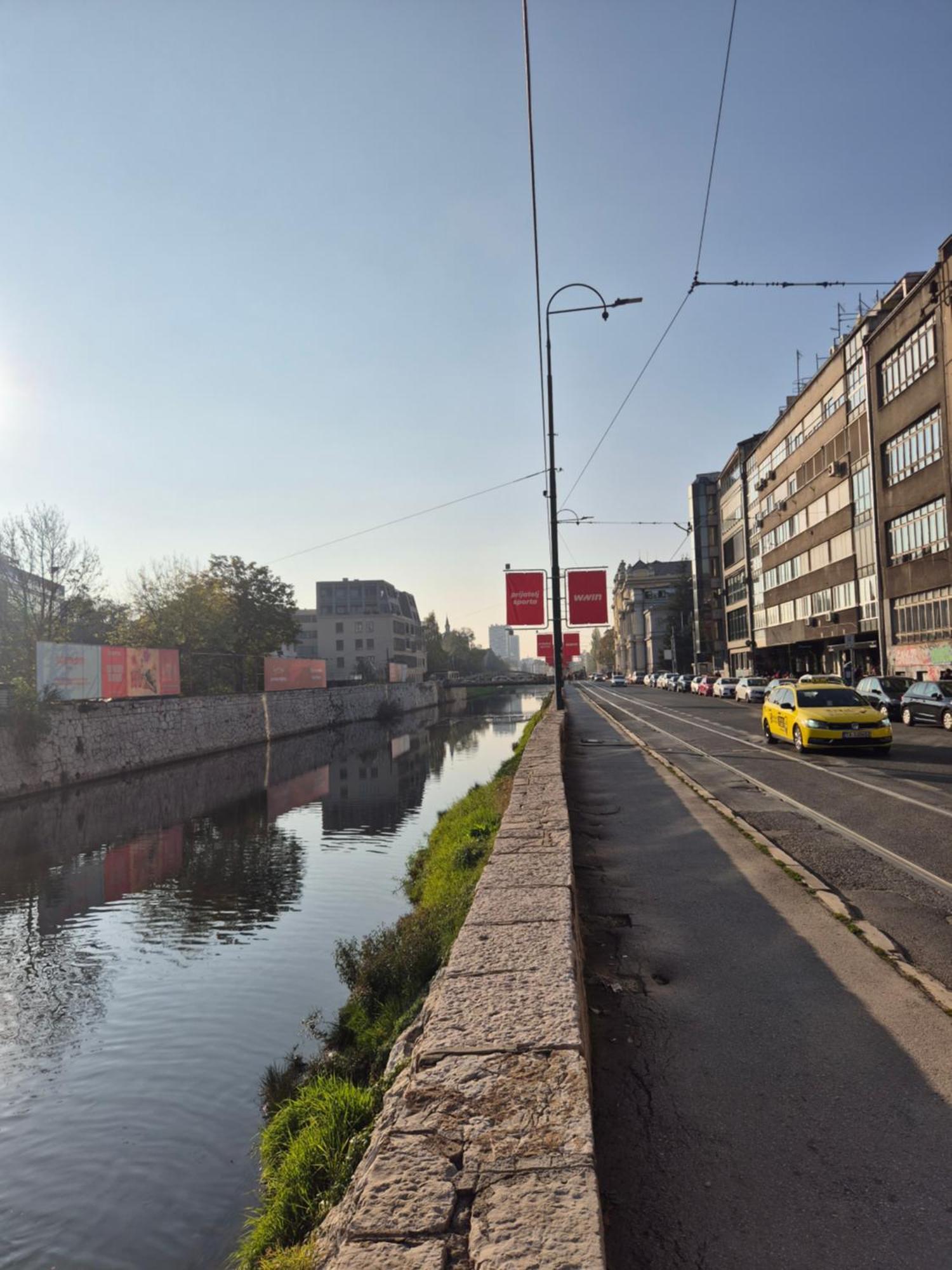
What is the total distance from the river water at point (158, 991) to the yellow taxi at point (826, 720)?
907 cm

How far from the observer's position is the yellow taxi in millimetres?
19094

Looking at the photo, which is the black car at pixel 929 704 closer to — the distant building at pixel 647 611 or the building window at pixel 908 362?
the building window at pixel 908 362

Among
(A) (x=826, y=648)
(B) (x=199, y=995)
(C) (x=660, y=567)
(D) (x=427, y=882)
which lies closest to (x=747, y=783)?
(D) (x=427, y=882)

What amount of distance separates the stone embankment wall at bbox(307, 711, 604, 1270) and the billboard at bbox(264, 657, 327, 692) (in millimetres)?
46371

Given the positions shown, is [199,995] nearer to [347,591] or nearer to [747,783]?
[747,783]

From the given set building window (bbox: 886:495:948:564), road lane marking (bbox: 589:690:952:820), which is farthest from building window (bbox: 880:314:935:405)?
road lane marking (bbox: 589:690:952:820)

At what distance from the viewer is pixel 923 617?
3784cm

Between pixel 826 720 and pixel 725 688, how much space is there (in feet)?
126

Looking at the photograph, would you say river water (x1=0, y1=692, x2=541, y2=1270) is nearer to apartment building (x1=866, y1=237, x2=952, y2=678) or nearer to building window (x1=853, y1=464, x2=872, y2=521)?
apartment building (x1=866, y1=237, x2=952, y2=678)

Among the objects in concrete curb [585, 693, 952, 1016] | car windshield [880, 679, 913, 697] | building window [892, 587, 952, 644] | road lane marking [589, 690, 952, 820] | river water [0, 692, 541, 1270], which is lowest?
river water [0, 692, 541, 1270]

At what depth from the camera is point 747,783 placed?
14930 millimetres

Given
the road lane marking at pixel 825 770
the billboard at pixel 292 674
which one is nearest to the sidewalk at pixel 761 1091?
the road lane marking at pixel 825 770

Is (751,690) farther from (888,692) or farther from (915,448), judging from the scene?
(888,692)

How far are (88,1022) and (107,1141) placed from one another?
2.75 meters
